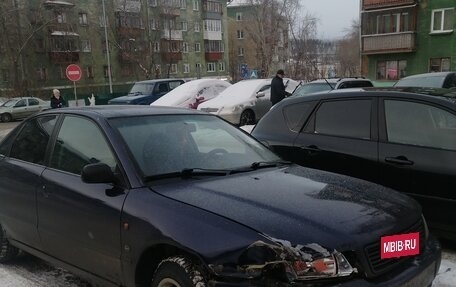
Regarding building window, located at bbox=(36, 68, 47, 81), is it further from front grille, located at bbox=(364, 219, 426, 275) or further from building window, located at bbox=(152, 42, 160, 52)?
front grille, located at bbox=(364, 219, 426, 275)

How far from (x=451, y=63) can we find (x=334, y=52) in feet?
114

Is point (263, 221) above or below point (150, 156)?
below

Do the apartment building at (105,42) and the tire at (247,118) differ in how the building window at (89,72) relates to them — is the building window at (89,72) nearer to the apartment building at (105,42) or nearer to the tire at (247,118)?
the apartment building at (105,42)

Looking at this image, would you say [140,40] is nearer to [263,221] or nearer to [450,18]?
[450,18]

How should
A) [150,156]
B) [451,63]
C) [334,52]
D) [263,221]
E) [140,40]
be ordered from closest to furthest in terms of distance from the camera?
[263,221], [150,156], [451,63], [140,40], [334,52]

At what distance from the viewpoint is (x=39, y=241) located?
159 inches

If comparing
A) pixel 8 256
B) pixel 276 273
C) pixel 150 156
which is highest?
pixel 150 156

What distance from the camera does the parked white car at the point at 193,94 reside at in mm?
16625

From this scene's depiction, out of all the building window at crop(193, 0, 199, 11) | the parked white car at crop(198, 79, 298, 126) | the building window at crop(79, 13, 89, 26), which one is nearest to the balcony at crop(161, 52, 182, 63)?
the building window at crop(79, 13, 89, 26)

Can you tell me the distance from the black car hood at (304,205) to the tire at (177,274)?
1.13 ft

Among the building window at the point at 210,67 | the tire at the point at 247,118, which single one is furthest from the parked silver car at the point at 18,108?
the building window at the point at 210,67

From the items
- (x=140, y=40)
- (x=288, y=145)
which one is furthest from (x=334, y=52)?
(x=288, y=145)

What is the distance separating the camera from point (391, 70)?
37.4m

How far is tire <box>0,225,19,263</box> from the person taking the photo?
184 inches
